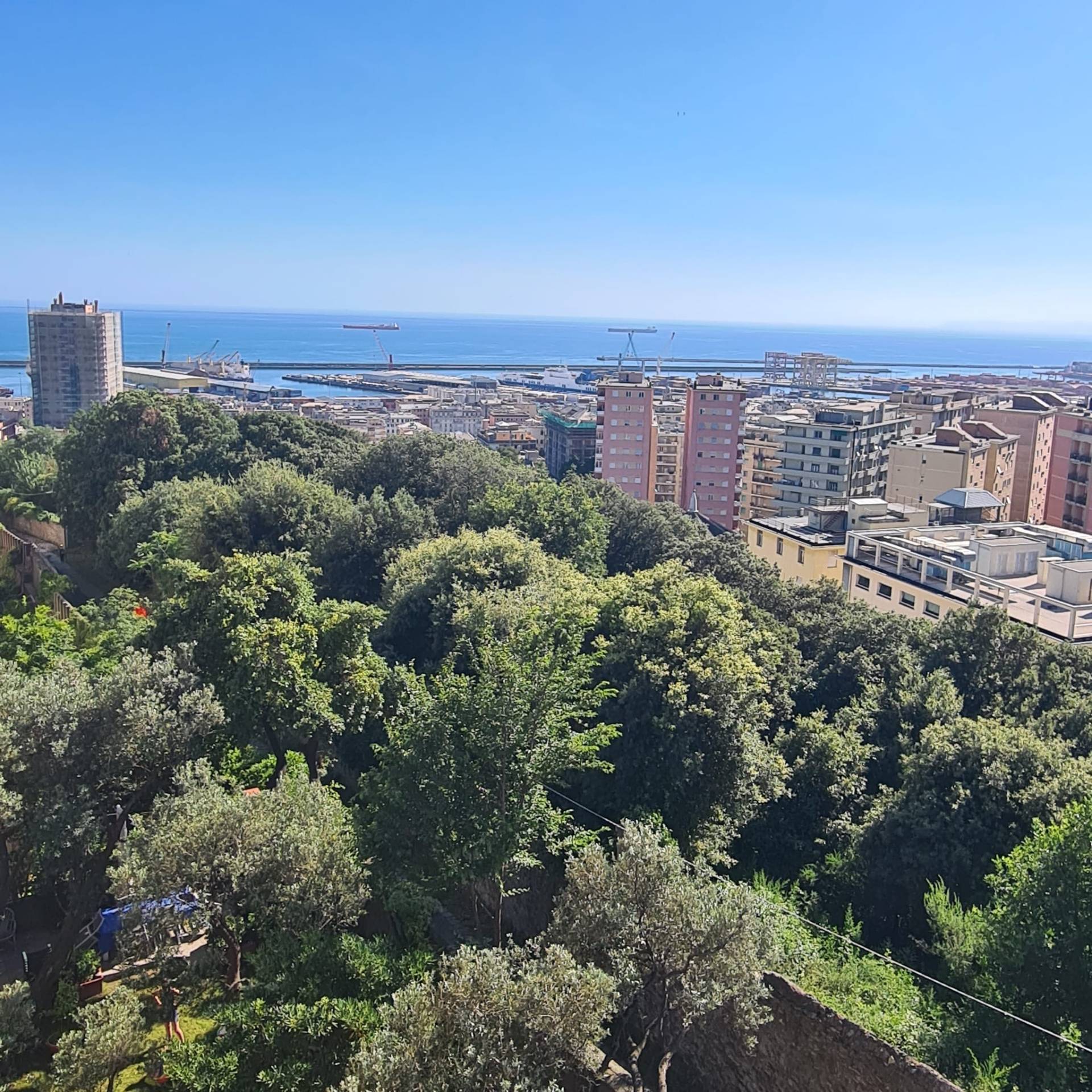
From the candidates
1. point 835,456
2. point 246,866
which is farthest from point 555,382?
point 246,866

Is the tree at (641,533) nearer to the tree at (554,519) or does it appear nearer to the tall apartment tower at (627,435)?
the tree at (554,519)

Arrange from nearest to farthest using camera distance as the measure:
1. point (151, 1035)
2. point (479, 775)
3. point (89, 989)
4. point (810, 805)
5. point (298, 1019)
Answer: point (298, 1019), point (151, 1035), point (479, 775), point (89, 989), point (810, 805)

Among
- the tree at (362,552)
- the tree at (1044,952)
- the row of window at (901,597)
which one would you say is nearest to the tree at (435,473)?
the tree at (362,552)

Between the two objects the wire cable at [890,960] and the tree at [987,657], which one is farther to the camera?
the tree at [987,657]

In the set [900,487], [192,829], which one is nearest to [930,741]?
[192,829]

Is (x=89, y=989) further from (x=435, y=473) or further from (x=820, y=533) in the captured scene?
(x=820, y=533)

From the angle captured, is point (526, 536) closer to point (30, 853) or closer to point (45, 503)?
point (30, 853)
